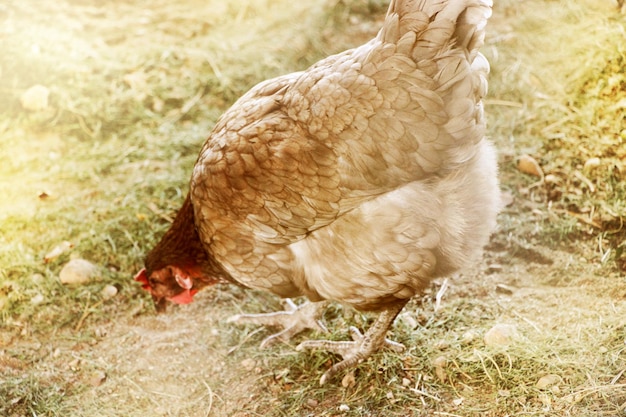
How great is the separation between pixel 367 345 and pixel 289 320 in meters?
0.45

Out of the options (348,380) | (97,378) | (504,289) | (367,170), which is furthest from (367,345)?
(97,378)

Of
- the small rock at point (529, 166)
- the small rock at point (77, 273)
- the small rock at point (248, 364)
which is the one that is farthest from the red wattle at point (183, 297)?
the small rock at point (529, 166)

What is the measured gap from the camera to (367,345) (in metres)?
2.67

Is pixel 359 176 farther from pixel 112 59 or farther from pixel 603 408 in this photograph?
pixel 112 59

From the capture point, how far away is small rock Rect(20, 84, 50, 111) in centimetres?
415

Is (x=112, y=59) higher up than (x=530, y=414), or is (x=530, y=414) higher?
(x=112, y=59)

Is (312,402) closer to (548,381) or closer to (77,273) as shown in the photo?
(548,381)

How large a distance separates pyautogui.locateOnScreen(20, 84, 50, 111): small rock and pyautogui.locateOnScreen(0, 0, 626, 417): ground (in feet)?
0.05

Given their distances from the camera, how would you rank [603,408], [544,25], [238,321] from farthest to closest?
[544,25] → [238,321] → [603,408]

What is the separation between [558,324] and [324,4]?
340 cm

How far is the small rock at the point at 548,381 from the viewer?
7.61 feet

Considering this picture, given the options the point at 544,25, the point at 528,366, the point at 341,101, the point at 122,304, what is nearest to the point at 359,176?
the point at 341,101

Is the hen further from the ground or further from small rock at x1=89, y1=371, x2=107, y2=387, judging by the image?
small rock at x1=89, y1=371, x2=107, y2=387

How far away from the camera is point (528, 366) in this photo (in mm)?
2424
